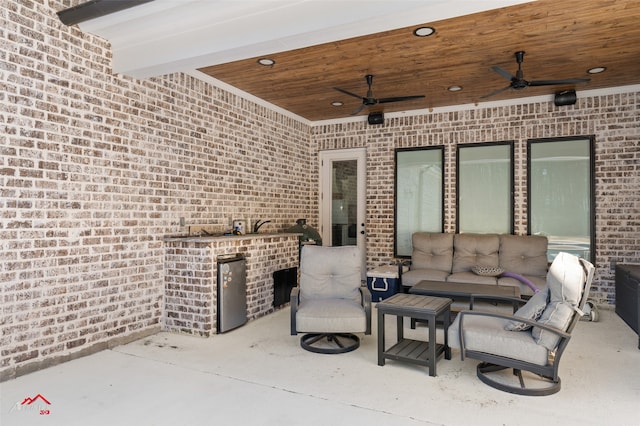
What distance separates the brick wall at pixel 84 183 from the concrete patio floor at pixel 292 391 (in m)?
0.38

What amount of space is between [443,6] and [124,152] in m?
3.40

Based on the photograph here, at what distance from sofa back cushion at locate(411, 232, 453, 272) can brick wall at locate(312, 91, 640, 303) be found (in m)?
0.57

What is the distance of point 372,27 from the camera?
129 inches

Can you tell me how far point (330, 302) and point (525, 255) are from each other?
331 centimetres

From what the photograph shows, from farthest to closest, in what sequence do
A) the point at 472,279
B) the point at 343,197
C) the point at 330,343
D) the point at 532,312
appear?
the point at 343,197
the point at 472,279
the point at 330,343
the point at 532,312

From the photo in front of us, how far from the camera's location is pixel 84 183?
3.87m

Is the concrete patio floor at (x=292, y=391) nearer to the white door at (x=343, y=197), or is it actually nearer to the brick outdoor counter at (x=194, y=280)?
the brick outdoor counter at (x=194, y=280)

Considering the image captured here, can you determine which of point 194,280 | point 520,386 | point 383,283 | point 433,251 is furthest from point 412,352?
point 433,251

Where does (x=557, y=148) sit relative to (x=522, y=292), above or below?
above

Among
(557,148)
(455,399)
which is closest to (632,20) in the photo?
(557,148)

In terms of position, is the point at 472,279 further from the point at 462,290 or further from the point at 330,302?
the point at 330,302

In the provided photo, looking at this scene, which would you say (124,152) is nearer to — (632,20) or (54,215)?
(54,215)

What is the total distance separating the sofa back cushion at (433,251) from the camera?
6.21 m

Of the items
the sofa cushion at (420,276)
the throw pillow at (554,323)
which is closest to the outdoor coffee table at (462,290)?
the sofa cushion at (420,276)
